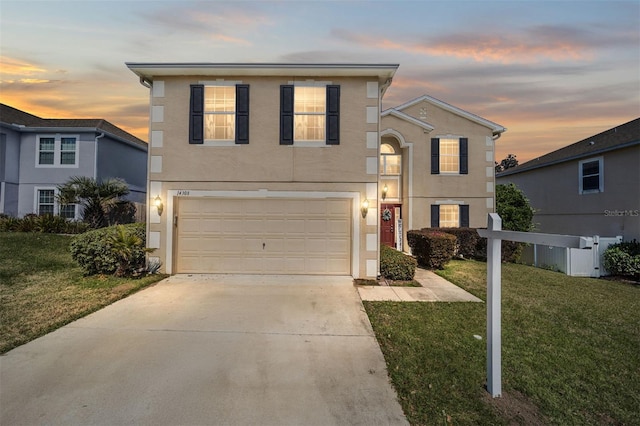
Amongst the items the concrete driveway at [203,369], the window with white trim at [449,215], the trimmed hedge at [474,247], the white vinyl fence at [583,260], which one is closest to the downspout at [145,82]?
the concrete driveway at [203,369]

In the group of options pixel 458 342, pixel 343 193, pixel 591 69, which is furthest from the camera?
pixel 591 69

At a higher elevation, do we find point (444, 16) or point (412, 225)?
point (444, 16)

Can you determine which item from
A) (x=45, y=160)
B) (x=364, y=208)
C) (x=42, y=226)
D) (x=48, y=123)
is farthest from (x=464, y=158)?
(x=48, y=123)

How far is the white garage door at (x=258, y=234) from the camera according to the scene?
847 centimetres

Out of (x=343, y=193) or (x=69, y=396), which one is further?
(x=343, y=193)

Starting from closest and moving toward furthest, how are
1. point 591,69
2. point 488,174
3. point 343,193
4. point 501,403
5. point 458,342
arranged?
point 501,403, point 458,342, point 343,193, point 591,69, point 488,174

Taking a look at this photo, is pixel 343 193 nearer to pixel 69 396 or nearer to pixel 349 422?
pixel 349 422

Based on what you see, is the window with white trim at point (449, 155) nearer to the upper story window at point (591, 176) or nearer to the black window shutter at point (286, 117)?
the upper story window at point (591, 176)

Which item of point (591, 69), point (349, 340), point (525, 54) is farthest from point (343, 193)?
point (591, 69)

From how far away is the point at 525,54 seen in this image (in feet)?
32.8

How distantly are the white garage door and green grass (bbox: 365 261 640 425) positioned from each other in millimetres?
2745

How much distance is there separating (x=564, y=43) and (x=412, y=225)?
8.28 metres

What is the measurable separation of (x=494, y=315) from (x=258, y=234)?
643cm

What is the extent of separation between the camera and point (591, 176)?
1386 centimetres
